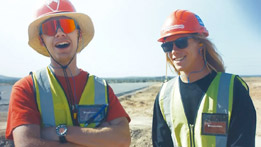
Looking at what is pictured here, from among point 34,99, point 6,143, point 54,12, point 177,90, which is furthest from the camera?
point 6,143

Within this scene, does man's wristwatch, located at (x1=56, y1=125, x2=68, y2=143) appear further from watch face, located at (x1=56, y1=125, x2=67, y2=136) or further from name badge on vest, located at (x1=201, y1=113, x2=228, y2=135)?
name badge on vest, located at (x1=201, y1=113, x2=228, y2=135)

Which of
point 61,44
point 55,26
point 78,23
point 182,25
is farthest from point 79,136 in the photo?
point 182,25

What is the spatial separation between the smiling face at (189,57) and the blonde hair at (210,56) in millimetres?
61

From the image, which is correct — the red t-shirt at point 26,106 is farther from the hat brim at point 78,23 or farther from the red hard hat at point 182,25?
the red hard hat at point 182,25

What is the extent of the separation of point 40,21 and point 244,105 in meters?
2.35

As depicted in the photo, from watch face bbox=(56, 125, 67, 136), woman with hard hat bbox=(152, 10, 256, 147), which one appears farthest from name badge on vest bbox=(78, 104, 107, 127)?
woman with hard hat bbox=(152, 10, 256, 147)

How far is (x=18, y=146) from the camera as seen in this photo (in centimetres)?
221

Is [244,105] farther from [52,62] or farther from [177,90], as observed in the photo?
[52,62]

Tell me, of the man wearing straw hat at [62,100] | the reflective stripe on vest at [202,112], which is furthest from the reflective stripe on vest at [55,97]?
the reflective stripe on vest at [202,112]

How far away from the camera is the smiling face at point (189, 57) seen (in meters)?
2.87

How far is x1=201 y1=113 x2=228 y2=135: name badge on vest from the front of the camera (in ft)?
8.64

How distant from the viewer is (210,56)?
3033 mm

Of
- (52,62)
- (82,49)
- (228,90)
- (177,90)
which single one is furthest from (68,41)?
(228,90)

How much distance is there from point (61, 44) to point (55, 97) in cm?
57
